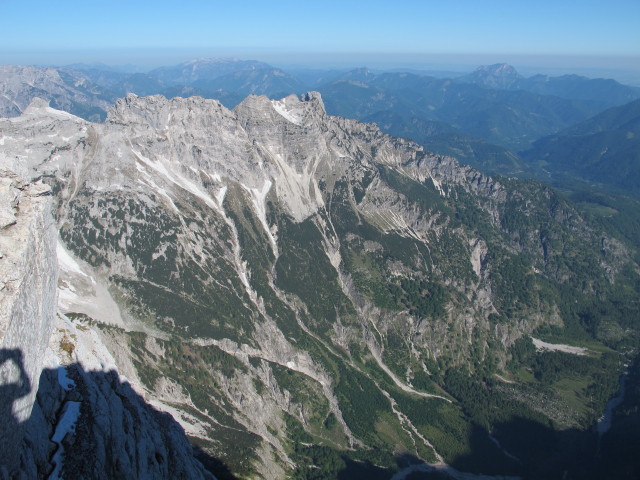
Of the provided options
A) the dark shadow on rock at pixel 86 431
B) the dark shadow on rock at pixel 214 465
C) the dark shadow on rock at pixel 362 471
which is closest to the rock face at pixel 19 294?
the dark shadow on rock at pixel 86 431

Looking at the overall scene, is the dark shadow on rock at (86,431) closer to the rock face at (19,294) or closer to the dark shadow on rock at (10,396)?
the dark shadow on rock at (10,396)

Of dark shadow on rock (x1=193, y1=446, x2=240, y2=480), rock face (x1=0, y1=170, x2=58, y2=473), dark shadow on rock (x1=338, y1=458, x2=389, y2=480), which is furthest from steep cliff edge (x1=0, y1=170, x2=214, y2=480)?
dark shadow on rock (x1=338, y1=458, x2=389, y2=480)

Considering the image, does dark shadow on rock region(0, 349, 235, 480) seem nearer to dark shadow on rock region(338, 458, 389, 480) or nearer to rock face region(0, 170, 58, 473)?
A: rock face region(0, 170, 58, 473)

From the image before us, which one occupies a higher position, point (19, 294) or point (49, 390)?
point (19, 294)

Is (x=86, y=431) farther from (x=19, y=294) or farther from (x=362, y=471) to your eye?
(x=362, y=471)

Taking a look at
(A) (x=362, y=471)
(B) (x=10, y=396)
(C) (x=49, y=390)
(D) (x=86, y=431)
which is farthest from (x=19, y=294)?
(A) (x=362, y=471)

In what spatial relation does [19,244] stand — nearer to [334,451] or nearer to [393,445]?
[334,451]

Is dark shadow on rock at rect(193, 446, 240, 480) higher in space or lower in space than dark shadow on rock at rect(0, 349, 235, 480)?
lower

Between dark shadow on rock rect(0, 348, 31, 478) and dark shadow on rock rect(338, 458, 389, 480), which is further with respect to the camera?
dark shadow on rock rect(338, 458, 389, 480)

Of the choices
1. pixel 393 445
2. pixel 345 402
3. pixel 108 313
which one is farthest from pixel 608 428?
pixel 108 313
